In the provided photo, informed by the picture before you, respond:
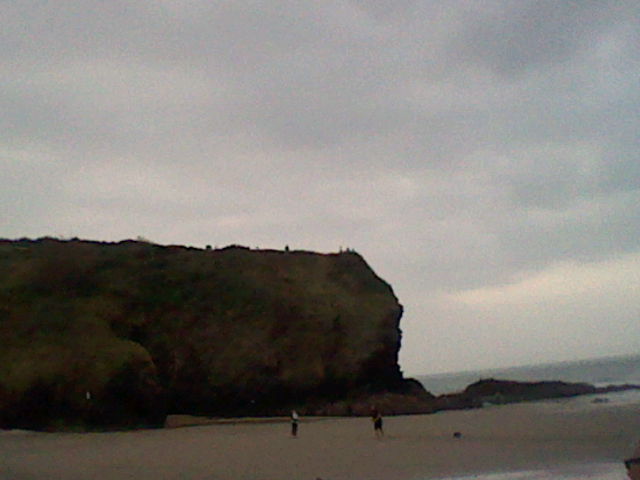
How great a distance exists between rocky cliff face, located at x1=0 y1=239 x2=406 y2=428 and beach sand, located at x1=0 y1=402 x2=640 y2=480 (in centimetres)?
285

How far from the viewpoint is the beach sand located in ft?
53.2

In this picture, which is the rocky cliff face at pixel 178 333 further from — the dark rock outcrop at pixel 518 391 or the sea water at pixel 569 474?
the sea water at pixel 569 474

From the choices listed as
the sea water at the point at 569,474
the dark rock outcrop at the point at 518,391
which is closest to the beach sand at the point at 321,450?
the sea water at the point at 569,474

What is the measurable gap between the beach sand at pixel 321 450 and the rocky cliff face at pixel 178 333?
2849 mm

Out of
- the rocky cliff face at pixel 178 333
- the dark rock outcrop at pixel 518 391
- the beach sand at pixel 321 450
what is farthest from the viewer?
the dark rock outcrop at pixel 518 391

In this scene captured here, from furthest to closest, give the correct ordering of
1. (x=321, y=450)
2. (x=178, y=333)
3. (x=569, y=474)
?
(x=178, y=333)
(x=321, y=450)
(x=569, y=474)

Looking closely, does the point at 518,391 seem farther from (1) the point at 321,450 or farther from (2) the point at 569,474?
(2) the point at 569,474

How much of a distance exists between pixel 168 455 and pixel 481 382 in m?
47.4

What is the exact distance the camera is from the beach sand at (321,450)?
16.2 m

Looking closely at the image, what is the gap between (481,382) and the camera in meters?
62.0

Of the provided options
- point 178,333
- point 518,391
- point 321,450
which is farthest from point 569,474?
point 518,391

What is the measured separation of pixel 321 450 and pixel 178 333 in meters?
15.3

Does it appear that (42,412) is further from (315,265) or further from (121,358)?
(315,265)

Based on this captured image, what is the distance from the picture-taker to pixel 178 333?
33875 millimetres
